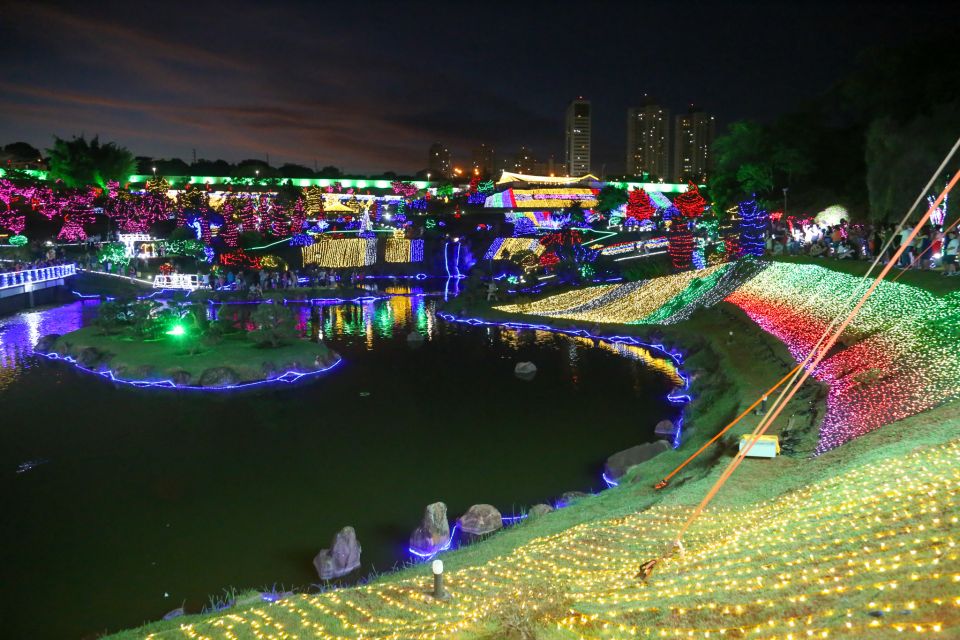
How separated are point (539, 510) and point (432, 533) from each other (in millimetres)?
2035

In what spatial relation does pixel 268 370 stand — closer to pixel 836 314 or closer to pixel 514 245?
pixel 836 314

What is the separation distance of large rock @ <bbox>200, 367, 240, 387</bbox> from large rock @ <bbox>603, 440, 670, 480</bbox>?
1336 cm

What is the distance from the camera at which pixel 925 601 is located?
19.3 feet

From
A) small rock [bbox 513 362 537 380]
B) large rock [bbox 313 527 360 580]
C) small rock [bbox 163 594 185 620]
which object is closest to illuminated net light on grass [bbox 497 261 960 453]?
small rock [bbox 513 362 537 380]

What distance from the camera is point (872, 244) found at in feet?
92.9

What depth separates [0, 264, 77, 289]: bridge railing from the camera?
4029 cm

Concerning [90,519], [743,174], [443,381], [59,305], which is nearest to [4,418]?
[90,519]

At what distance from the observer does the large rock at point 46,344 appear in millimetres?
28691

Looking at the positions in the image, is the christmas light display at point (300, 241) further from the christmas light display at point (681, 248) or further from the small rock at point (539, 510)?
the small rock at point (539, 510)

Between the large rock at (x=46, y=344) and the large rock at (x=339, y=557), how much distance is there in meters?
22.2

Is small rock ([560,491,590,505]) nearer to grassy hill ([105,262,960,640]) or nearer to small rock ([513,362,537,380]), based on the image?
grassy hill ([105,262,960,640])

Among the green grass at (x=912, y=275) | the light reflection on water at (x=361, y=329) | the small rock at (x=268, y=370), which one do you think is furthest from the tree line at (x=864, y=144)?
the small rock at (x=268, y=370)

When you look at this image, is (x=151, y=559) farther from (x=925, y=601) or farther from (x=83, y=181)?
(x=83, y=181)

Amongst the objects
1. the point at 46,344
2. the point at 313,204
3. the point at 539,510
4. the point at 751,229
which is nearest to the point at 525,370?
the point at 539,510
